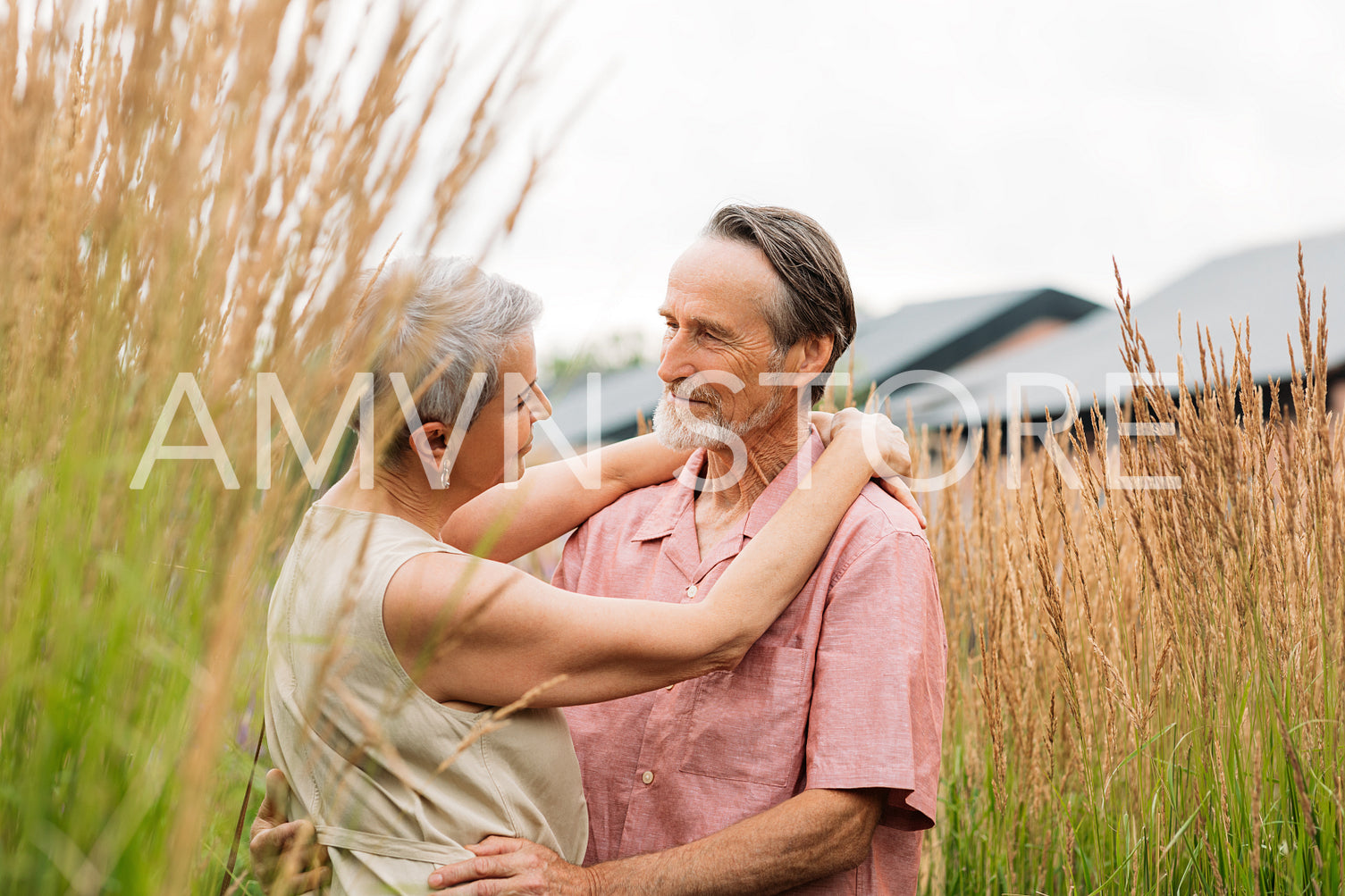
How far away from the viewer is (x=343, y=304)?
0.76 meters

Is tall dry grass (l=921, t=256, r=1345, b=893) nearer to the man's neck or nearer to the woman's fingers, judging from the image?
the woman's fingers

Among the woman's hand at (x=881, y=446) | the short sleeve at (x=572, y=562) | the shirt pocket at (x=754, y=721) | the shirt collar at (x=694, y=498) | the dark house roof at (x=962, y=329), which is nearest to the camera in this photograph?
the shirt pocket at (x=754, y=721)

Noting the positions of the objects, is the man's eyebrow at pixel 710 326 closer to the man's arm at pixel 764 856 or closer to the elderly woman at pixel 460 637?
the elderly woman at pixel 460 637

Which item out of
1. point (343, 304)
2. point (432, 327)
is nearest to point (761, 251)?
point (432, 327)

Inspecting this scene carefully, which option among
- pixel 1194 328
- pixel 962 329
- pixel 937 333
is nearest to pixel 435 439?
pixel 1194 328

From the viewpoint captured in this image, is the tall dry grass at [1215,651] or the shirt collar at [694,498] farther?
the shirt collar at [694,498]

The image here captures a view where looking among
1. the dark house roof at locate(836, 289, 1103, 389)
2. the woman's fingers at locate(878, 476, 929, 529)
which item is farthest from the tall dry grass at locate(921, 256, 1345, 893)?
the dark house roof at locate(836, 289, 1103, 389)

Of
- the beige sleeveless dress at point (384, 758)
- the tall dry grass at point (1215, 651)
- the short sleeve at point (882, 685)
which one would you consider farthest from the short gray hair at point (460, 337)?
the tall dry grass at point (1215, 651)

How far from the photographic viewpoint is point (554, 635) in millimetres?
1511

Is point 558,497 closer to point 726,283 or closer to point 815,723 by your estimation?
point 726,283

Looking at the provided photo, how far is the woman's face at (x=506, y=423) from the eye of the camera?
1683mm

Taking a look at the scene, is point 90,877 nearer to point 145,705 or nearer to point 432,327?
point 145,705

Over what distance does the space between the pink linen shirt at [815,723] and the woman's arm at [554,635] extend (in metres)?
0.21

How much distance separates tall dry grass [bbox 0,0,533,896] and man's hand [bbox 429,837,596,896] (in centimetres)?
62
